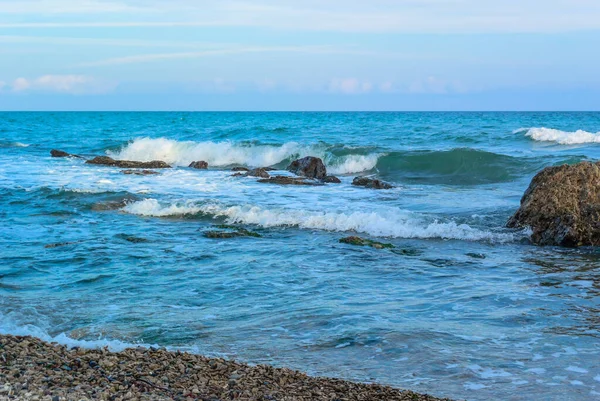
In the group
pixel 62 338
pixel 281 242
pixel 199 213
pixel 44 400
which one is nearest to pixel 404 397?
pixel 44 400

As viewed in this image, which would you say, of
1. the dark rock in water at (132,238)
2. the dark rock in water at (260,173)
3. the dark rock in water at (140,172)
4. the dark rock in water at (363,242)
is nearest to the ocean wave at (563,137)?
the dark rock in water at (260,173)

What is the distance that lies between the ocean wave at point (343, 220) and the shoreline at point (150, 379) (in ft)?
22.7

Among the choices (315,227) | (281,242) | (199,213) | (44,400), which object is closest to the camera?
(44,400)

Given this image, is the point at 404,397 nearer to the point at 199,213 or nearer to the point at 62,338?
the point at 62,338

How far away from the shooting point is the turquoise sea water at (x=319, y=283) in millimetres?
6445

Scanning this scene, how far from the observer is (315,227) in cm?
1331

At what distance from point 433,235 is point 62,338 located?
23.9 ft

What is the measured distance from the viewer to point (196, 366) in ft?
19.4

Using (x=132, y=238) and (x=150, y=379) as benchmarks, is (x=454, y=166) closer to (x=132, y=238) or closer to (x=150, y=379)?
(x=132, y=238)

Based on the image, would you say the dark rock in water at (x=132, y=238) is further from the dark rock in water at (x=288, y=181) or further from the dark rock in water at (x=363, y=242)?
the dark rock in water at (x=288, y=181)

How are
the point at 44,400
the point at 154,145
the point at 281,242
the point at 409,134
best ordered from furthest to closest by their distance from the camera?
the point at 409,134 < the point at 154,145 < the point at 281,242 < the point at 44,400

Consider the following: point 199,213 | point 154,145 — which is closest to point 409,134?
point 154,145

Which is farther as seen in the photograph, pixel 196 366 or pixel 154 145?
pixel 154 145

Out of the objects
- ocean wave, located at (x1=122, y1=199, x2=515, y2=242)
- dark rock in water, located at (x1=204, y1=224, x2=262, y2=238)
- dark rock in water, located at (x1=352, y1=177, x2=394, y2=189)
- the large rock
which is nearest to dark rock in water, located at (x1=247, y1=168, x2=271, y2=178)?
dark rock in water, located at (x1=352, y1=177, x2=394, y2=189)
